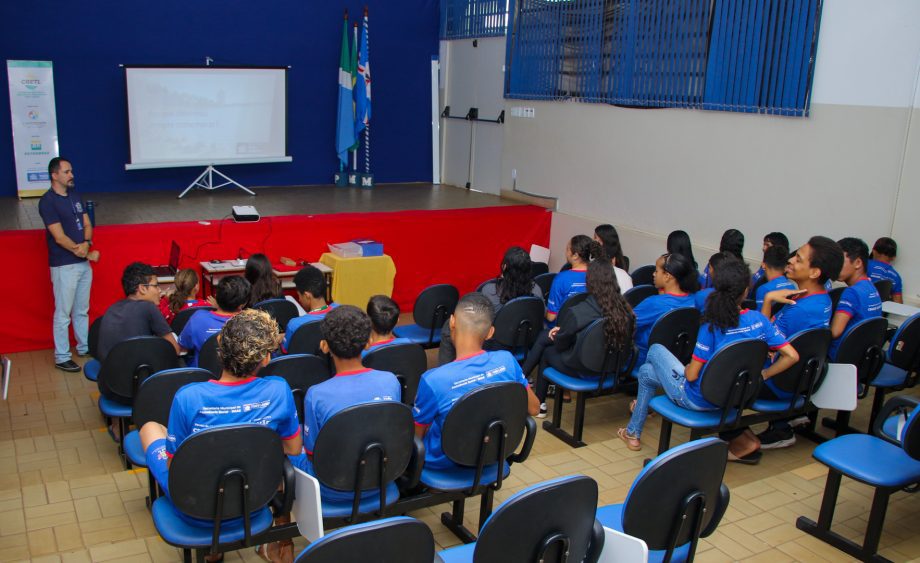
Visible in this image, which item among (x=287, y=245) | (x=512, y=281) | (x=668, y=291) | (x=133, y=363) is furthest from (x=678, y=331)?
(x=287, y=245)

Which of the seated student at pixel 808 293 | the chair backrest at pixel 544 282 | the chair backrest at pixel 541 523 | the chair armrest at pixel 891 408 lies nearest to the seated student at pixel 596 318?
the seated student at pixel 808 293

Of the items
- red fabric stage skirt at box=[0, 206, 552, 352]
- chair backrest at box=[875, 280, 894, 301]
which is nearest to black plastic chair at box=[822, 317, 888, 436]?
chair backrest at box=[875, 280, 894, 301]

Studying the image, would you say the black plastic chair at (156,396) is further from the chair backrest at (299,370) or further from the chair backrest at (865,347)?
the chair backrest at (865,347)

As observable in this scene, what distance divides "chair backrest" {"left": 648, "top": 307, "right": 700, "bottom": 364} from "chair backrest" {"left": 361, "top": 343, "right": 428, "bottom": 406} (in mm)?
1432

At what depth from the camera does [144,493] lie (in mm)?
3725

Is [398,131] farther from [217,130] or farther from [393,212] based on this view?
[393,212]

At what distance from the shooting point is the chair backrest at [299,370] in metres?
3.50

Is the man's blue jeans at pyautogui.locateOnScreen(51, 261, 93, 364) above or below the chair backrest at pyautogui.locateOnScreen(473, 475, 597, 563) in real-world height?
below

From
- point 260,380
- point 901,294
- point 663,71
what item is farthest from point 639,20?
point 260,380

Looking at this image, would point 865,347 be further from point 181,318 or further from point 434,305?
point 181,318

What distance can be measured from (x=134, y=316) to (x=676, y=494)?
3.17m

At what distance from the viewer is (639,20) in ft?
25.6

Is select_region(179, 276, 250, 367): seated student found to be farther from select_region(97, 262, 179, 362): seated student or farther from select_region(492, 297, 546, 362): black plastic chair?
select_region(492, 297, 546, 362): black plastic chair

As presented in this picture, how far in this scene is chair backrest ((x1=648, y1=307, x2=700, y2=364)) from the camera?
438 centimetres
